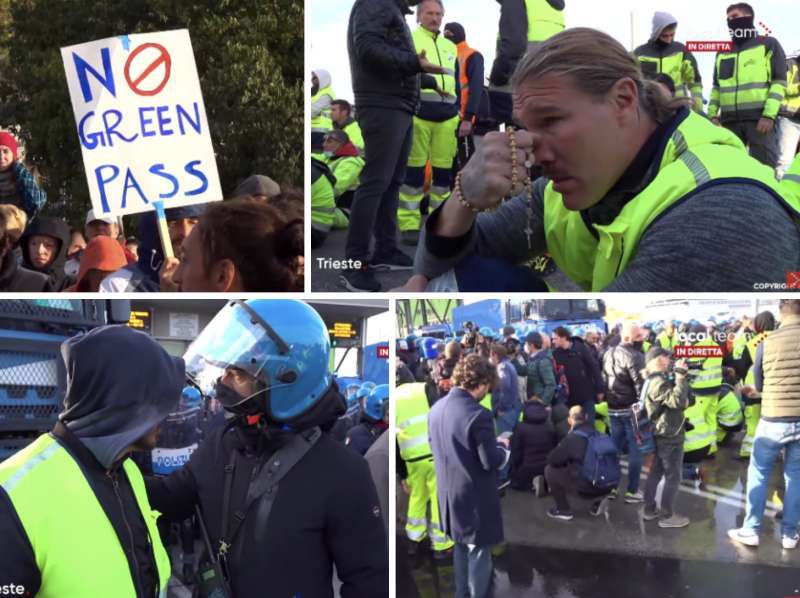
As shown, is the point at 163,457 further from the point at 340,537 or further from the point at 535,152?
the point at 535,152

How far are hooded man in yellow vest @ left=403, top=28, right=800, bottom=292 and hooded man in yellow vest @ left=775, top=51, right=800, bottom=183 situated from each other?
74 centimetres

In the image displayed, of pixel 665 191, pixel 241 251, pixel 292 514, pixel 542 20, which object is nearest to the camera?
pixel 665 191

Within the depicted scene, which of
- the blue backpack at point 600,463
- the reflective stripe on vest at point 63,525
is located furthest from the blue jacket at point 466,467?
the reflective stripe on vest at point 63,525

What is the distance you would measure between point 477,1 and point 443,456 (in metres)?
1.65

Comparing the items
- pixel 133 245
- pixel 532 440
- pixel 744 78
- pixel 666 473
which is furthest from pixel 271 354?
pixel 744 78

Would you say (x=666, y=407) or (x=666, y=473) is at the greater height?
(x=666, y=407)

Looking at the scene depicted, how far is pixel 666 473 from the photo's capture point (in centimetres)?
337

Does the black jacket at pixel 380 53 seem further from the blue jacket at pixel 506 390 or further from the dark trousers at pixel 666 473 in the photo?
the dark trousers at pixel 666 473

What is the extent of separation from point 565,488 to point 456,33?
169 cm

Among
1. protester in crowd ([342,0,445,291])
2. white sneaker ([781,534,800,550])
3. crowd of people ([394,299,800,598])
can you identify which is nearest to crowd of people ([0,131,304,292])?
protester in crowd ([342,0,445,291])

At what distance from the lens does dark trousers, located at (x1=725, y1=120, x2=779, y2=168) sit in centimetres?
316

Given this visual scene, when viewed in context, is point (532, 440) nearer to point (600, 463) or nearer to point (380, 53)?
point (600, 463)

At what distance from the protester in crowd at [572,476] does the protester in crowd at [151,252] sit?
156cm

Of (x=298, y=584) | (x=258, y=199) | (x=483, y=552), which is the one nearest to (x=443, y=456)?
(x=483, y=552)
